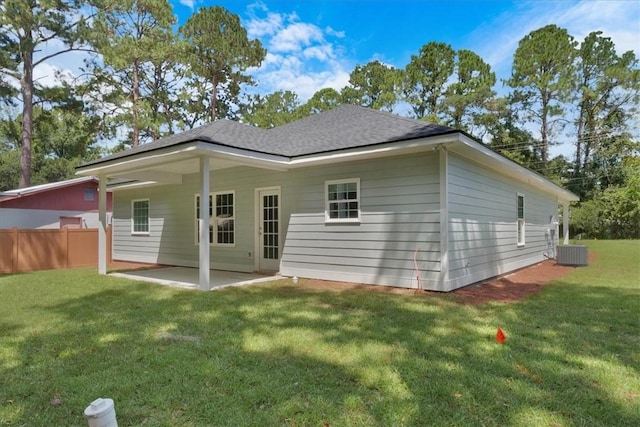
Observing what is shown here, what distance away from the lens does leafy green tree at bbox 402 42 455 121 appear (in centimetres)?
2602

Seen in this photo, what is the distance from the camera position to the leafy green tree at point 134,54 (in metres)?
18.2

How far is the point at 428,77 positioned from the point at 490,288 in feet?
74.2

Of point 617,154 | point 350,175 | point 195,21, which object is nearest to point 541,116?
point 617,154

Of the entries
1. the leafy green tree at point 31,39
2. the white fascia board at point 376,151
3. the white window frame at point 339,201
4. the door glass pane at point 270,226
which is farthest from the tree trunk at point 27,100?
the white window frame at point 339,201

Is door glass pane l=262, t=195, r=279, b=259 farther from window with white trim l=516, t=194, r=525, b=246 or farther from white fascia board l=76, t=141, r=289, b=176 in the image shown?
window with white trim l=516, t=194, r=525, b=246

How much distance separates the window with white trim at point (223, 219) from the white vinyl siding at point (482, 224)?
5556 mm

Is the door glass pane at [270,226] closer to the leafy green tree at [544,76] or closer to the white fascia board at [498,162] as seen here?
the white fascia board at [498,162]

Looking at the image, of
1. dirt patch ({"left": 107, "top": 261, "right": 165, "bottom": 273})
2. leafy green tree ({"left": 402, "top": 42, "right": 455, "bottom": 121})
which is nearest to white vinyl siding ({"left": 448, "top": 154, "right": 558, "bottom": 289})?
dirt patch ({"left": 107, "top": 261, "right": 165, "bottom": 273})

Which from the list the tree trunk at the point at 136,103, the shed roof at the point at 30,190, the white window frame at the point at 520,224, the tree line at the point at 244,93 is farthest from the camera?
the tree trunk at the point at 136,103

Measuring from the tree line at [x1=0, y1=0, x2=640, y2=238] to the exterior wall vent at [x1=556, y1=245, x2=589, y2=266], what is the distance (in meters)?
9.02

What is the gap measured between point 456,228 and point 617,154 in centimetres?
2705

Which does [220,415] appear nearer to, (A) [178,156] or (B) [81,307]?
(B) [81,307]

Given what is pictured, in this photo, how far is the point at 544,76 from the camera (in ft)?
85.0

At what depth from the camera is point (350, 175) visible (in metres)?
7.67
